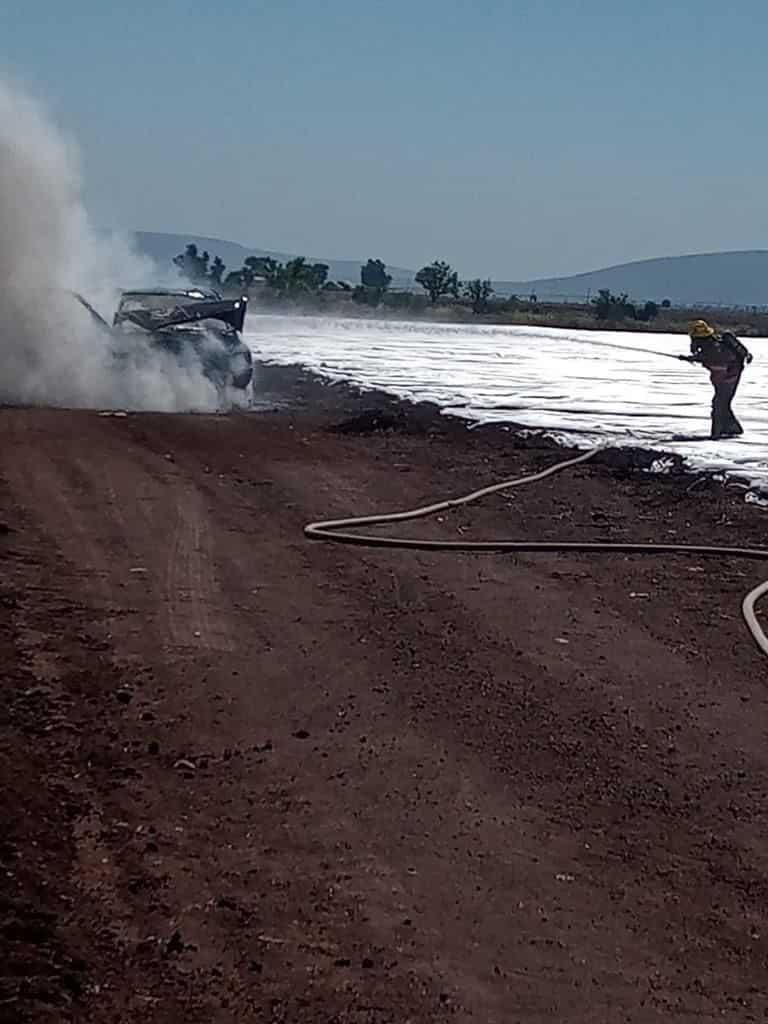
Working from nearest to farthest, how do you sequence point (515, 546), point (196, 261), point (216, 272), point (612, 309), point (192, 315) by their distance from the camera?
point (515, 546) → point (192, 315) → point (196, 261) → point (216, 272) → point (612, 309)

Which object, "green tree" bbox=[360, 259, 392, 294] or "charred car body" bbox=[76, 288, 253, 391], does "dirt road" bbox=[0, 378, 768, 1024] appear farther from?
"green tree" bbox=[360, 259, 392, 294]

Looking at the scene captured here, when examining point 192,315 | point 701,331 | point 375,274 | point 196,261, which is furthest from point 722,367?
point 375,274

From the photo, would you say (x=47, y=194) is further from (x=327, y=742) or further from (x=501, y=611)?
(x=327, y=742)

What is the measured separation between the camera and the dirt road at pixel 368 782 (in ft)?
13.7

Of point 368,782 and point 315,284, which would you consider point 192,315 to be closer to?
point 368,782

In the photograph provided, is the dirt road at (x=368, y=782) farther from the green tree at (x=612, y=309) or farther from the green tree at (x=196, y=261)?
the green tree at (x=612, y=309)

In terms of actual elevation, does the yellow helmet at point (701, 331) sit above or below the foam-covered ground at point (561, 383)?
above

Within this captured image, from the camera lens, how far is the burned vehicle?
2127 centimetres

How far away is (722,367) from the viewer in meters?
18.5

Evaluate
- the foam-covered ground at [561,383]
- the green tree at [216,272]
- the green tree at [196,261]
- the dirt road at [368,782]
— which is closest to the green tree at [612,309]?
the green tree at [216,272]

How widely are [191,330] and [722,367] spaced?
24.8 feet

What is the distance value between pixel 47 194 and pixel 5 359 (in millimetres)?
4148

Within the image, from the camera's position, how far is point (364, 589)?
358 inches

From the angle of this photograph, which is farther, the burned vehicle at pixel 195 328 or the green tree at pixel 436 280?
the green tree at pixel 436 280
